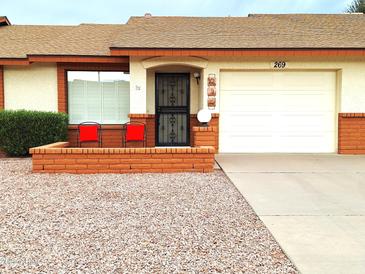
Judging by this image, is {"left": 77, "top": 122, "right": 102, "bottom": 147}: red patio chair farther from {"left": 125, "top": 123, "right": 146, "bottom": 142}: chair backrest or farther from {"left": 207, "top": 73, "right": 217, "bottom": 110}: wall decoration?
{"left": 207, "top": 73, "right": 217, "bottom": 110}: wall decoration

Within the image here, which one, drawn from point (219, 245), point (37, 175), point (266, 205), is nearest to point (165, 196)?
point (266, 205)

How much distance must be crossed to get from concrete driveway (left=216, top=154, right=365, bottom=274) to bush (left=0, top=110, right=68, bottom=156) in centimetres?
486

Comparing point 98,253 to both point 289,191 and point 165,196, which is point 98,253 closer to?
point 165,196

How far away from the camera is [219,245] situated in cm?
374

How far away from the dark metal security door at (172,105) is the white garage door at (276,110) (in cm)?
140

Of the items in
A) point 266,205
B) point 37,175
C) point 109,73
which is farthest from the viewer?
point 109,73

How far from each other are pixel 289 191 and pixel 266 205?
1.01 m

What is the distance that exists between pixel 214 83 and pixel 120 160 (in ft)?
12.9

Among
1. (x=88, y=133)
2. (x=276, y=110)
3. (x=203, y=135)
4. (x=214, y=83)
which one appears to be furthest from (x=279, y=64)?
(x=88, y=133)

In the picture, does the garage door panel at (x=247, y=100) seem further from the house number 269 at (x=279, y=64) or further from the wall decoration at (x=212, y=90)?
the house number 269 at (x=279, y=64)

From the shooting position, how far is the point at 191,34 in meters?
11.0

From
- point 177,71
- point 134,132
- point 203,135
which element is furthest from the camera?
point 177,71

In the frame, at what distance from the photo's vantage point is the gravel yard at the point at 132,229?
3309 millimetres

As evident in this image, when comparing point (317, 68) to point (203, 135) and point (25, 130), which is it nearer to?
point (203, 135)
